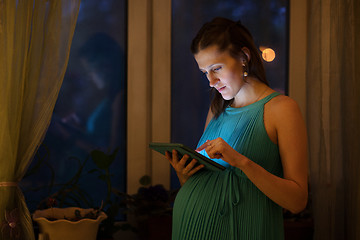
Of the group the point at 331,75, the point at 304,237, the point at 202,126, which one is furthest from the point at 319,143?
the point at 202,126

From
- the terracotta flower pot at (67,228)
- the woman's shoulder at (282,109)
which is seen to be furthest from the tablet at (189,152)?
the terracotta flower pot at (67,228)

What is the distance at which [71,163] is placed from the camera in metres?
1.84

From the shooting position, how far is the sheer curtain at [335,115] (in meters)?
1.73

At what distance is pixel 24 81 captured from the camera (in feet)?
4.72

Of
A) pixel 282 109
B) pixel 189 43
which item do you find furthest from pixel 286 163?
pixel 189 43

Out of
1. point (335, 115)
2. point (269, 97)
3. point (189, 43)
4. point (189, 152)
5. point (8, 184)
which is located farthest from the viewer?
point (189, 43)

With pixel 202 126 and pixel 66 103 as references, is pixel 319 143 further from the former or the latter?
pixel 66 103

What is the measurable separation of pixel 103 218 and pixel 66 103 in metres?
0.63

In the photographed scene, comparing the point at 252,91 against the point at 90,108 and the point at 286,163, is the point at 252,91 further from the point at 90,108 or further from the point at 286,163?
the point at 90,108

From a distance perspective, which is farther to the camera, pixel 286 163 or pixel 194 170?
pixel 194 170

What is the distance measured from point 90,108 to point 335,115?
3.90ft

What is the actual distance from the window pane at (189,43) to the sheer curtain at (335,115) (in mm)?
295

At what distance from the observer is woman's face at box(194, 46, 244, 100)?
1164 millimetres

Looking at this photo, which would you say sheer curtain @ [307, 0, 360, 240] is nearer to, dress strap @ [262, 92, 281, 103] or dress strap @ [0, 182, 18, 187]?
dress strap @ [262, 92, 281, 103]
